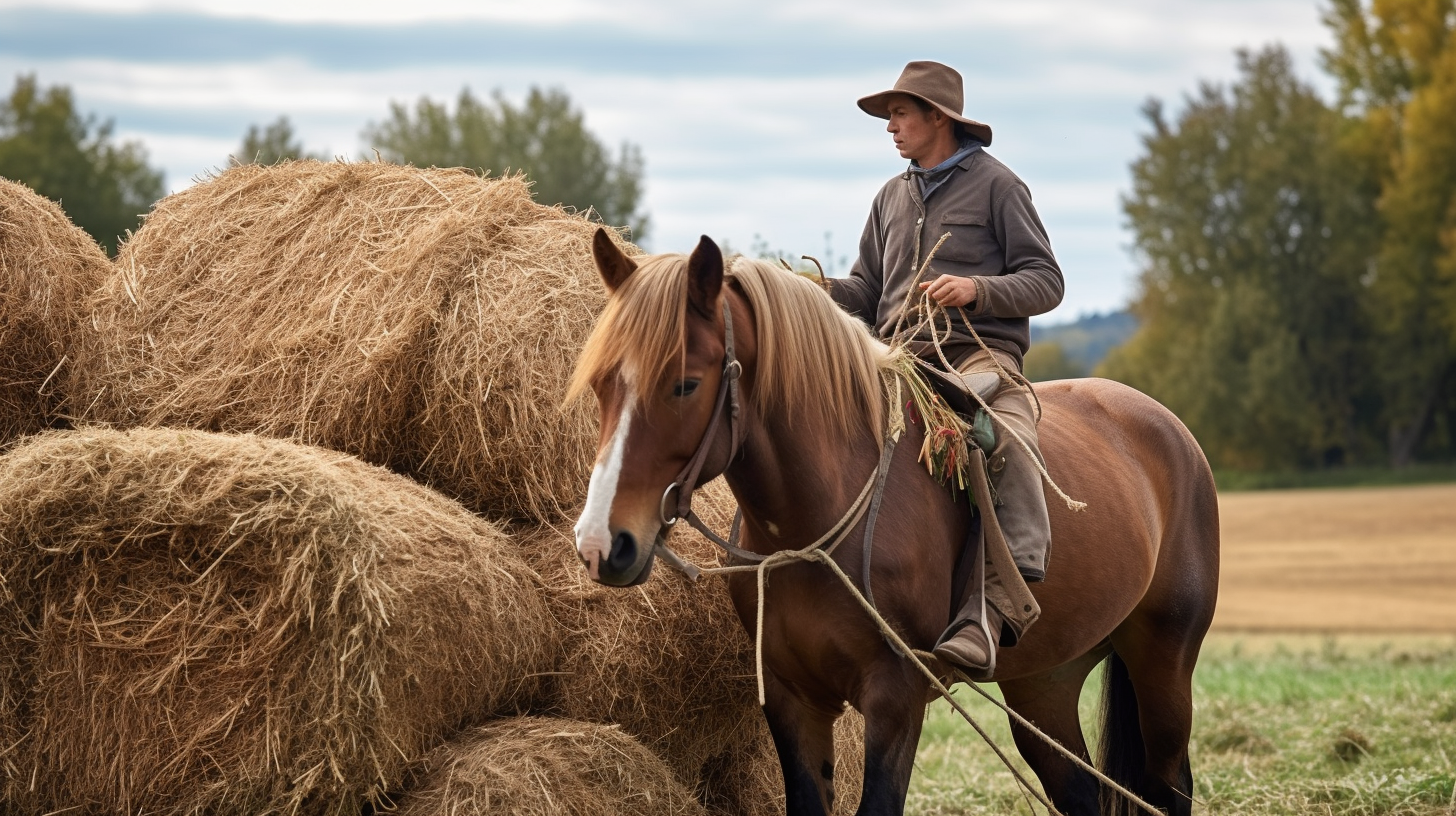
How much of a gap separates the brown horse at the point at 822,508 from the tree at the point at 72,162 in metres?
29.8

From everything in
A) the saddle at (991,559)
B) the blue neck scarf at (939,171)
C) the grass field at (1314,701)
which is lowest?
the grass field at (1314,701)

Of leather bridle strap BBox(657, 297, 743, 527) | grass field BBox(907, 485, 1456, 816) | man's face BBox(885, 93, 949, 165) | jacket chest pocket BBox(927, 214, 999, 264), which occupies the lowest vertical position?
grass field BBox(907, 485, 1456, 816)

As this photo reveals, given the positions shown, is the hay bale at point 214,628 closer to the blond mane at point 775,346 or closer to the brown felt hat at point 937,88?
the blond mane at point 775,346

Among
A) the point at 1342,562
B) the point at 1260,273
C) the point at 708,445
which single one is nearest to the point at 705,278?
the point at 708,445

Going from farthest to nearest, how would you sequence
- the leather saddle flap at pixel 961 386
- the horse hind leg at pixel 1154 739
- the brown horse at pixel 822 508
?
1. the horse hind leg at pixel 1154 739
2. the leather saddle flap at pixel 961 386
3. the brown horse at pixel 822 508

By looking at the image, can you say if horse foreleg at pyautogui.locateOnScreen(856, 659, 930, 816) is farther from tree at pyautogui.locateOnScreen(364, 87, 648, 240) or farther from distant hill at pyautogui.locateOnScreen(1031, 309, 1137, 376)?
distant hill at pyautogui.locateOnScreen(1031, 309, 1137, 376)

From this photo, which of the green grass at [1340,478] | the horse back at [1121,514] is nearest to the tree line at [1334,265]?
the green grass at [1340,478]

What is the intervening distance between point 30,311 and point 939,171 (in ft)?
10.7

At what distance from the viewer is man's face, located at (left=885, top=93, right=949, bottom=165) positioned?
15.0 feet

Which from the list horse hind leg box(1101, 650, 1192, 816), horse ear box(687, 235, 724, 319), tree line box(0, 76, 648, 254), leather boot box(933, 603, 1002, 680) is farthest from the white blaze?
tree line box(0, 76, 648, 254)

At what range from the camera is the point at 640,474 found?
3.13 metres

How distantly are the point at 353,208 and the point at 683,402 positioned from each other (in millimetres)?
2462

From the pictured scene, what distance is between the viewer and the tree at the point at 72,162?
32.3 metres

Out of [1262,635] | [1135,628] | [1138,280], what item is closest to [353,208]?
[1135,628]
